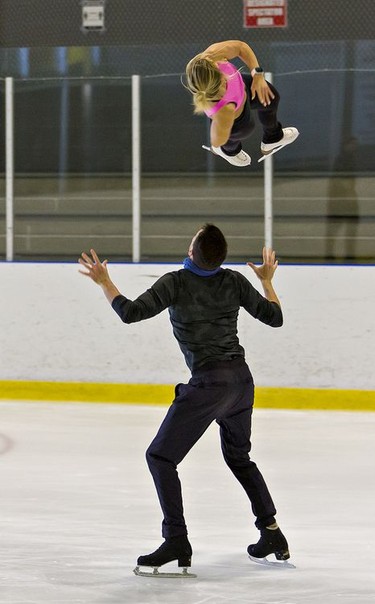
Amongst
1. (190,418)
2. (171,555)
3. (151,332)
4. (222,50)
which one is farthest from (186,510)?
(151,332)

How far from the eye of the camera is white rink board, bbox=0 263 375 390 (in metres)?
9.03

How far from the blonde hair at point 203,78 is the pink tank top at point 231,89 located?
10cm

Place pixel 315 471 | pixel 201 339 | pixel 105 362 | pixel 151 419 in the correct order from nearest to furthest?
pixel 201 339 < pixel 315 471 < pixel 151 419 < pixel 105 362

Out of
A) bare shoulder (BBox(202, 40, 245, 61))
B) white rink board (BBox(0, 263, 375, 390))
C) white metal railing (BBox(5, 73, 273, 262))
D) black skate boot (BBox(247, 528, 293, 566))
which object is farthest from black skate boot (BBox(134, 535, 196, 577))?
white metal railing (BBox(5, 73, 273, 262))

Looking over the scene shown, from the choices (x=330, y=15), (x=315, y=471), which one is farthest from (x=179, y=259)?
(x=315, y=471)

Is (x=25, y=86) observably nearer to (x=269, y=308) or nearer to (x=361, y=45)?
(x=361, y=45)

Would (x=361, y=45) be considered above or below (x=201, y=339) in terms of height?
above

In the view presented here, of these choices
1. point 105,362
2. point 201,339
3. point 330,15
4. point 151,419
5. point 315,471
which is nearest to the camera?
point 201,339

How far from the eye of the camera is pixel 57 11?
34.7 feet

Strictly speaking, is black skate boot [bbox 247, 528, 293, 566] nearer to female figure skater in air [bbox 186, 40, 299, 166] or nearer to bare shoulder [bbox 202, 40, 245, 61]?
female figure skater in air [bbox 186, 40, 299, 166]

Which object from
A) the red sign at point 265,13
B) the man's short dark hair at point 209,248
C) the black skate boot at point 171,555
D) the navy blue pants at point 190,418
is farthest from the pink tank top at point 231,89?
the red sign at point 265,13

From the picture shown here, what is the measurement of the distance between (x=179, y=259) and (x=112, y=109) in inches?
47.8

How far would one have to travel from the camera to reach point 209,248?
4.70m

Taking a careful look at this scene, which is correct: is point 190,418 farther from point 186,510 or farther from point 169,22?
point 169,22
